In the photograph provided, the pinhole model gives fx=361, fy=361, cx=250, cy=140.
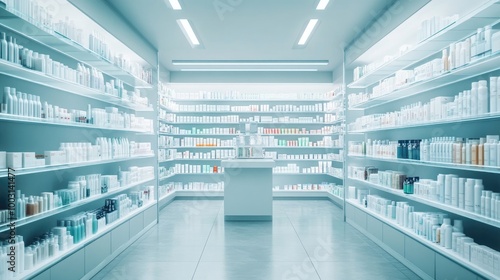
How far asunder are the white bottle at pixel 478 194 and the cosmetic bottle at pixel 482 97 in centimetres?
69

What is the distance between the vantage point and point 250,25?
271 inches

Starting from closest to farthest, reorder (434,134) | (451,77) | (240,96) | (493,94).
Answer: (493,94), (451,77), (434,134), (240,96)

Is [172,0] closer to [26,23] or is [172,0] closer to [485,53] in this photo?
[26,23]

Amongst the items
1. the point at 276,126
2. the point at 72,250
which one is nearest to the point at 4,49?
the point at 72,250

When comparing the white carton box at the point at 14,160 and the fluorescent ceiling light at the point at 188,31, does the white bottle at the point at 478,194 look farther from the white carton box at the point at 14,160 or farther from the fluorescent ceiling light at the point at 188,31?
the fluorescent ceiling light at the point at 188,31

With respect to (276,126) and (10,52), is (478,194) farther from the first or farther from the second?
(276,126)

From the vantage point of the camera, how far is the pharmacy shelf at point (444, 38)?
11.5 ft

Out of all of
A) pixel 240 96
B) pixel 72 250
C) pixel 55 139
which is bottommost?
pixel 72 250

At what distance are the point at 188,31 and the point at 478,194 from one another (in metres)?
5.78

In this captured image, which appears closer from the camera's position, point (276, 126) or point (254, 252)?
point (254, 252)

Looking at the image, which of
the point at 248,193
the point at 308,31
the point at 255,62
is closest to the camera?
the point at 308,31

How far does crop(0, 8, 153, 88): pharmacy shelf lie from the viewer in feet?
11.2

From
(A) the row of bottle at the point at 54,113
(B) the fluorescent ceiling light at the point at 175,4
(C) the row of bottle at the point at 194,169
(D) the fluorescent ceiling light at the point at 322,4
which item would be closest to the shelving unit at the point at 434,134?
(D) the fluorescent ceiling light at the point at 322,4

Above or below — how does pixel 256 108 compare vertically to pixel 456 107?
above
